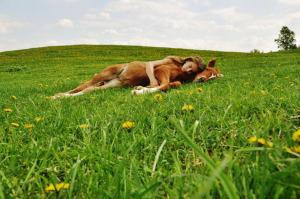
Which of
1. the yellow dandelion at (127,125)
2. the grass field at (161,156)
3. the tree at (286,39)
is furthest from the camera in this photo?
the tree at (286,39)

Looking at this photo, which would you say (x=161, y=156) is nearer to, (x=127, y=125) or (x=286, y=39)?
(x=127, y=125)

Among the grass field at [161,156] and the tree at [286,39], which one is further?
the tree at [286,39]

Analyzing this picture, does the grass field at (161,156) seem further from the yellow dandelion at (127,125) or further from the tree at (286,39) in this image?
the tree at (286,39)

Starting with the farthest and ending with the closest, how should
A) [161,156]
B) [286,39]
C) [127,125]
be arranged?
[286,39], [127,125], [161,156]

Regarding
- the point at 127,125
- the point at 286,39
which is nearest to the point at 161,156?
the point at 127,125

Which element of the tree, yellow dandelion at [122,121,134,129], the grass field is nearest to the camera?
the grass field

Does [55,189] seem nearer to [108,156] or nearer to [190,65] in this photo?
[108,156]

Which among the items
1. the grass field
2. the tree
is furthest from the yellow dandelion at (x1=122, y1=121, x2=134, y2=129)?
the tree

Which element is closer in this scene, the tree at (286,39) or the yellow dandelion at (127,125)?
the yellow dandelion at (127,125)

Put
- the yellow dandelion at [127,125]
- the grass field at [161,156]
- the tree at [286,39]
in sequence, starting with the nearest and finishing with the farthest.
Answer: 1. the grass field at [161,156]
2. the yellow dandelion at [127,125]
3. the tree at [286,39]

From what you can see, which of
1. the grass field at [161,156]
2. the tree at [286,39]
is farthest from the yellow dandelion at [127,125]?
the tree at [286,39]

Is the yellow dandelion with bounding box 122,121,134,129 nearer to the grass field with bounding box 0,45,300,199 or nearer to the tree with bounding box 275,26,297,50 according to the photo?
the grass field with bounding box 0,45,300,199

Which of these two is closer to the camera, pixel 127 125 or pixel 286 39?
pixel 127 125

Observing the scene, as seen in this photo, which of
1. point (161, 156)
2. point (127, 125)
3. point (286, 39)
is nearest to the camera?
point (161, 156)
